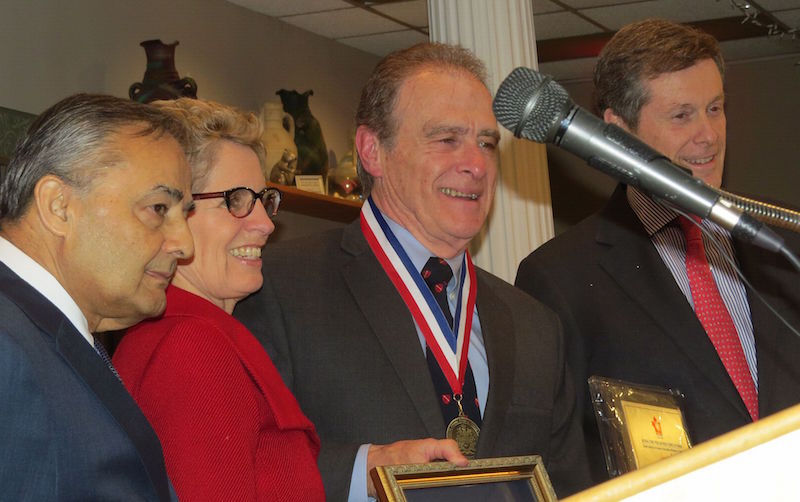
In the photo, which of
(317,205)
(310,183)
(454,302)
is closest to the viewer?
(454,302)

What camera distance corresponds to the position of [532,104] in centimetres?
146

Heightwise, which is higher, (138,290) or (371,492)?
(138,290)

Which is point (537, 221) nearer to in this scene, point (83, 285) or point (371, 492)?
point (371, 492)

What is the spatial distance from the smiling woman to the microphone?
706 mm

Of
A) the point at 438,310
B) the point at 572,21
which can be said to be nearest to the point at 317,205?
the point at 572,21

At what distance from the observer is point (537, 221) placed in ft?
11.6

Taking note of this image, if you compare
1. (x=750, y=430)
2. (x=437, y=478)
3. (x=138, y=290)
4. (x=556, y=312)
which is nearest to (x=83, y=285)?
(x=138, y=290)

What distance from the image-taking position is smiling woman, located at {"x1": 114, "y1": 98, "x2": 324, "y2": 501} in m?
1.82

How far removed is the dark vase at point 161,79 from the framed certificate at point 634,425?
3493 mm

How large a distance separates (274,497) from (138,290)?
427 millimetres

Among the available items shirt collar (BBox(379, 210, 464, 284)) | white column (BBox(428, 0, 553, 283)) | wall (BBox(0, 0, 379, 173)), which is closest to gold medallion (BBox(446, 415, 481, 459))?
shirt collar (BBox(379, 210, 464, 284))

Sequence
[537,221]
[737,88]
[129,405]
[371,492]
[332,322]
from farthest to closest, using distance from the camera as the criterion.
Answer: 1. [737,88]
2. [537,221]
3. [332,322]
4. [371,492]
5. [129,405]

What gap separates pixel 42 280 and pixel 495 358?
3.35ft

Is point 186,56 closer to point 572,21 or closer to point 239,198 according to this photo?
point 572,21
